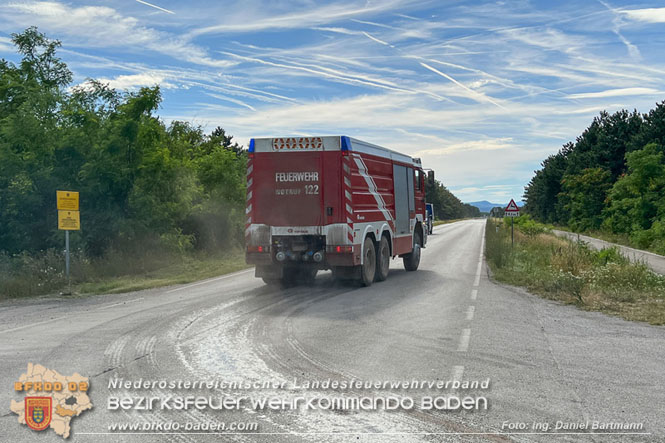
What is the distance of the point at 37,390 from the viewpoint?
18.8 ft

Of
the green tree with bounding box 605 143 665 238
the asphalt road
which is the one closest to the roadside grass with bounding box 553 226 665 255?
the green tree with bounding box 605 143 665 238

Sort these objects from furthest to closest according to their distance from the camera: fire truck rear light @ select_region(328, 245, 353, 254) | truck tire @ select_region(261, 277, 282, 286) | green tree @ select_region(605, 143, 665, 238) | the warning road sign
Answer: green tree @ select_region(605, 143, 665, 238)
the warning road sign
truck tire @ select_region(261, 277, 282, 286)
fire truck rear light @ select_region(328, 245, 353, 254)

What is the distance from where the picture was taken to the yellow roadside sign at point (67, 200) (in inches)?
563

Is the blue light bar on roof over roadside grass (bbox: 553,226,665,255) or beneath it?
over

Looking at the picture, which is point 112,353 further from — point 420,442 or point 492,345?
point 492,345

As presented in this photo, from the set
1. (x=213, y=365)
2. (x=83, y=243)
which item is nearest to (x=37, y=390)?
(x=213, y=365)

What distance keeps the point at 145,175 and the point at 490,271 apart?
12.1 metres

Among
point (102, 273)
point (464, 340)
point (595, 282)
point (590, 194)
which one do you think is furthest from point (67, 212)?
point (590, 194)

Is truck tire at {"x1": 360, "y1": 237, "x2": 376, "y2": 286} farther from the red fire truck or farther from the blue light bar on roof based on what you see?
the blue light bar on roof

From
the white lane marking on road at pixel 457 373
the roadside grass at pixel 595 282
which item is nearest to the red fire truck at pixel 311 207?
the roadside grass at pixel 595 282

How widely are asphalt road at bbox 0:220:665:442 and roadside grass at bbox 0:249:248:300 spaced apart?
5.39 feet

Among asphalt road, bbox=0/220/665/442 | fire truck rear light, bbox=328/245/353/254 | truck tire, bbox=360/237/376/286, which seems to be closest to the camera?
asphalt road, bbox=0/220/665/442

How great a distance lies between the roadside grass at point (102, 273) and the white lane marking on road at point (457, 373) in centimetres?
1017

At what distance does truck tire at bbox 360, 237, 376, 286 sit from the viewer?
13.4 metres
